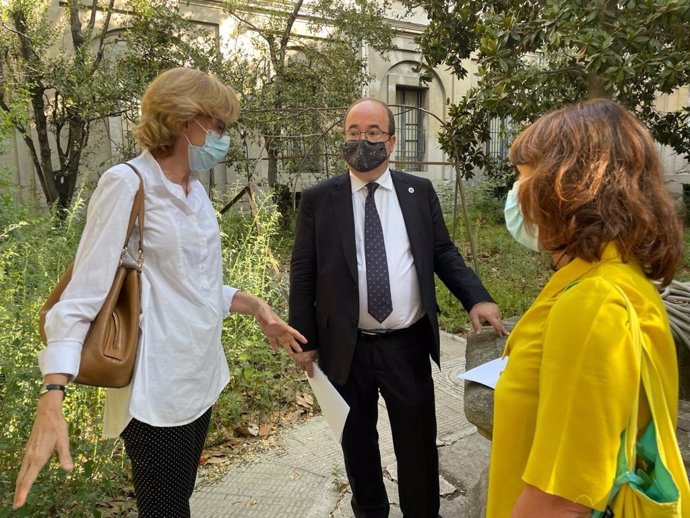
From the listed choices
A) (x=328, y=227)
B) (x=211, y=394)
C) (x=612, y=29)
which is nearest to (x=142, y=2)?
(x=612, y=29)

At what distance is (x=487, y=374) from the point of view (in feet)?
6.06

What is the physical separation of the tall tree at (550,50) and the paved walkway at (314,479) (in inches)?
118

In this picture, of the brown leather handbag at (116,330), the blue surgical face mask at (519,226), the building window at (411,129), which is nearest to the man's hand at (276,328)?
the brown leather handbag at (116,330)

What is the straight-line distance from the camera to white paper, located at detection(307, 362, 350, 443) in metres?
2.21

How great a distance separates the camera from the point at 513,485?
48.0 inches

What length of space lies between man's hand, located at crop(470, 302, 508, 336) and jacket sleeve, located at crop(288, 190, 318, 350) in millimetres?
729

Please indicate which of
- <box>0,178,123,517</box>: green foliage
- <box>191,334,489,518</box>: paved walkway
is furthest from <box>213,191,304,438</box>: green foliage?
<box>0,178,123,517</box>: green foliage

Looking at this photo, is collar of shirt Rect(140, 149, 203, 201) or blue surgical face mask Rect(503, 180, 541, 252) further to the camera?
collar of shirt Rect(140, 149, 203, 201)

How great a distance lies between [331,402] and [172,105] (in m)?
1.35

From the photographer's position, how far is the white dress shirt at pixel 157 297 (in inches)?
56.9

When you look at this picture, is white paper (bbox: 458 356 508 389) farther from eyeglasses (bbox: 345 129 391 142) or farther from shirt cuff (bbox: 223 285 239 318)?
eyeglasses (bbox: 345 129 391 142)

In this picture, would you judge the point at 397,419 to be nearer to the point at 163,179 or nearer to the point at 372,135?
the point at 372,135

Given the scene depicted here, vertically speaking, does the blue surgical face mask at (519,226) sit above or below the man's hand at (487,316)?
above

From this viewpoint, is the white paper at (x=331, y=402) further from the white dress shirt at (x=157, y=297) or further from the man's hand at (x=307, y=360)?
the white dress shirt at (x=157, y=297)
